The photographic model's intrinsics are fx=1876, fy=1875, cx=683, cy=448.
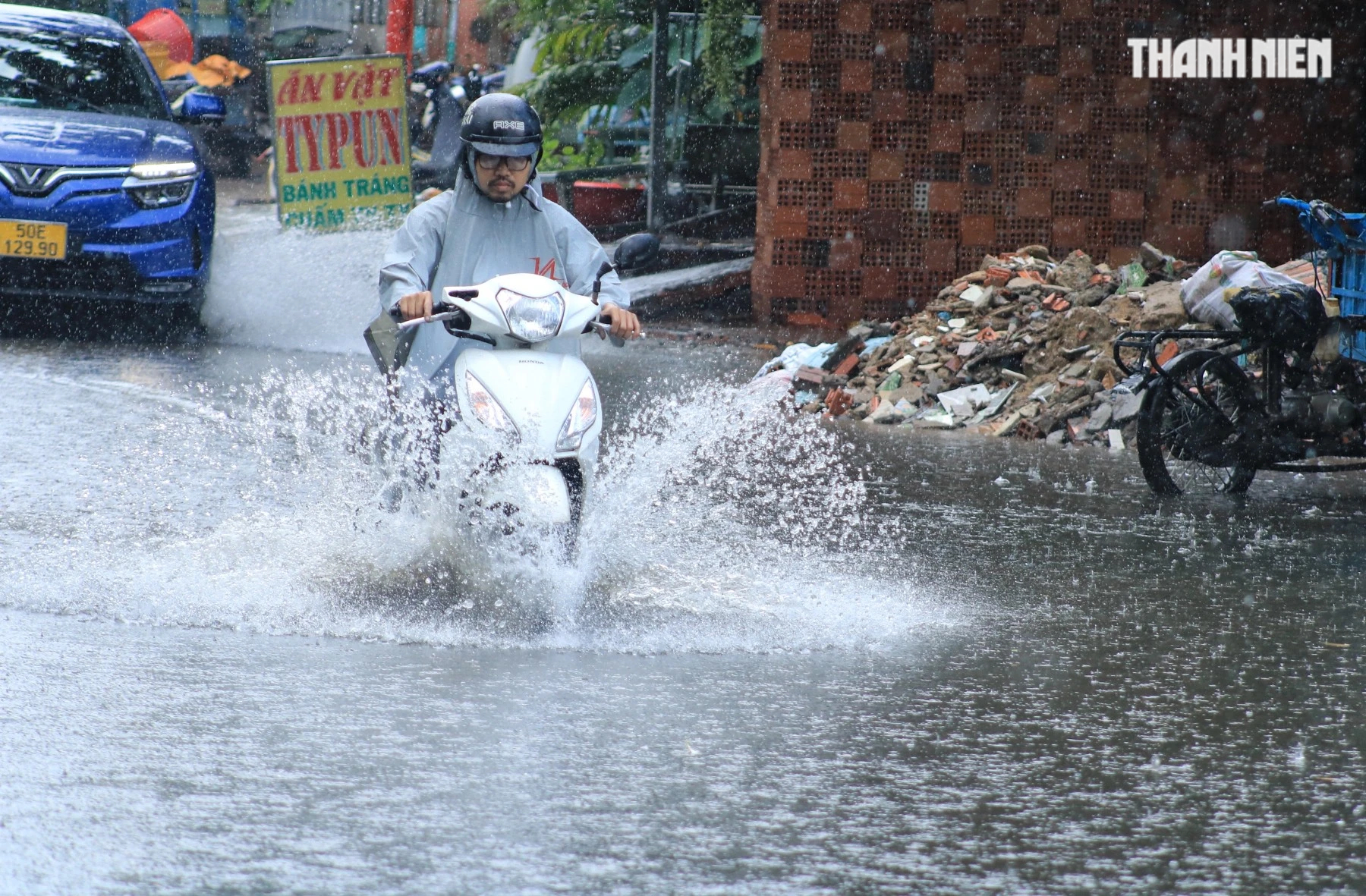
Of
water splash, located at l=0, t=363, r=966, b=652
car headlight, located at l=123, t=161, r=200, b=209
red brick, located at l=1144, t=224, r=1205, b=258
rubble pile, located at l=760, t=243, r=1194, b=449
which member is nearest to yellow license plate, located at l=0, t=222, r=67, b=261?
car headlight, located at l=123, t=161, r=200, b=209

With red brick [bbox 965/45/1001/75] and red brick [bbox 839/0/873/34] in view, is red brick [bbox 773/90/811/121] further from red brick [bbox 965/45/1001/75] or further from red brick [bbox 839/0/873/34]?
red brick [bbox 965/45/1001/75]

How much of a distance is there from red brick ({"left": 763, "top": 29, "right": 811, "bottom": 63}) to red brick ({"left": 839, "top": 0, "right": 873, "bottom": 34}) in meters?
0.31

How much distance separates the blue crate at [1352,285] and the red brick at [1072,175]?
20.8 feet

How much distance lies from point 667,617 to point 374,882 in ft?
7.90

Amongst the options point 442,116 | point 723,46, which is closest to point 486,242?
point 723,46

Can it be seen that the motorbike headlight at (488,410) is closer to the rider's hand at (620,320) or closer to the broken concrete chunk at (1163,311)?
the rider's hand at (620,320)

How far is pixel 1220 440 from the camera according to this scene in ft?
29.2

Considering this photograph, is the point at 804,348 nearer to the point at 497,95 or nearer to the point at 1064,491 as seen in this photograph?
the point at 1064,491

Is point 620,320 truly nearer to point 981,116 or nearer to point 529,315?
point 529,315

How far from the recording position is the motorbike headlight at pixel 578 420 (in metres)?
5.88

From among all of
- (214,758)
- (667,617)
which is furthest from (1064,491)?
(214,758)

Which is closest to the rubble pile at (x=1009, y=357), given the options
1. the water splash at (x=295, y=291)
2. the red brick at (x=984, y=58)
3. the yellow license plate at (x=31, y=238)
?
the red brick at (x=984, y=58)

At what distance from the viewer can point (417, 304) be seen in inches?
230

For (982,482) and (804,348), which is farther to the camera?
(804,348)
